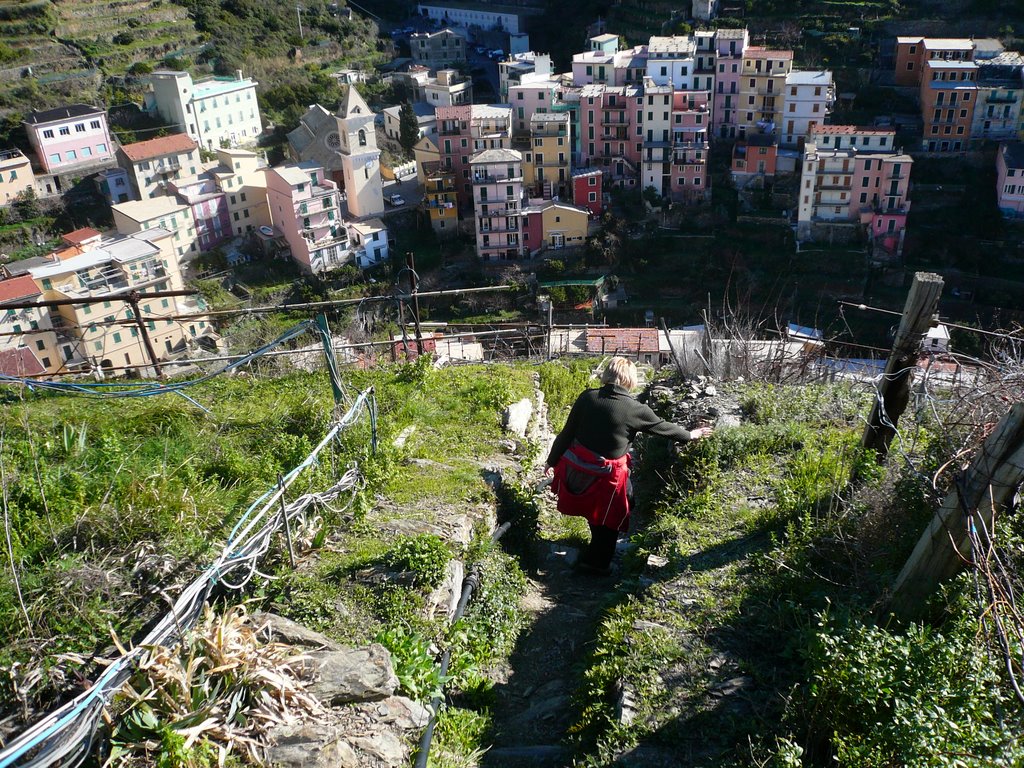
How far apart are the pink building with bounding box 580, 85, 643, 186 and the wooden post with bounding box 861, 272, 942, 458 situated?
1159 inches

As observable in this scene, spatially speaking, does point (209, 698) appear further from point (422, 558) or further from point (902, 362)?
point (902, 362)

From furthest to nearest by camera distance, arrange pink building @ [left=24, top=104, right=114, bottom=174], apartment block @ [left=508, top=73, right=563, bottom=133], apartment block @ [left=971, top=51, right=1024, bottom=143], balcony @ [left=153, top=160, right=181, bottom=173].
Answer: apartment block @ [left=508, top=73, right=563, bottom=133]
balcony @ [left=153, top=160, right=181, bottom=173]
pink building @ [left=24, top=104, right=114, bottom=174]
apartment block @ [left=971, top=51, right=1024, bottom=143]

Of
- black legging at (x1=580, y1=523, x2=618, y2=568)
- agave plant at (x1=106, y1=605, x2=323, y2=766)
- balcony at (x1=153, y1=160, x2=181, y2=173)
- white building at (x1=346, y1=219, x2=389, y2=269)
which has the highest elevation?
agave plant at (x1=106, y1=605, x2=323, y2=766)

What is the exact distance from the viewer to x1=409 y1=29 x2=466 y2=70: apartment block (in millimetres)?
45300

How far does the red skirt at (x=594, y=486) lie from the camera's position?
4.60 meters

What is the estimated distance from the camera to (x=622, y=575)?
189 inches

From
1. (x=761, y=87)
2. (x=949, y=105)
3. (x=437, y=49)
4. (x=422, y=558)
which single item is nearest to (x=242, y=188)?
(x=437, y=49)

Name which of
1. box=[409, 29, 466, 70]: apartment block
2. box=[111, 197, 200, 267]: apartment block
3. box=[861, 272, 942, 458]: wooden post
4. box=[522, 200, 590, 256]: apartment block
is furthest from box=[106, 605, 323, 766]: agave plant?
box=[409, 29, 466, 70]: apartment block

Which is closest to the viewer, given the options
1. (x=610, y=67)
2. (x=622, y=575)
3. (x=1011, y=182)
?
(x=622, y=575)

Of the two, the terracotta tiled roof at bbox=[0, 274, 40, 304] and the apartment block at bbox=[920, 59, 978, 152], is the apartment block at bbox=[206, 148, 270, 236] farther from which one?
the apartment block at bbox=[920, 59, 978, 152]

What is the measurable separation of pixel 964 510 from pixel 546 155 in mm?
30680

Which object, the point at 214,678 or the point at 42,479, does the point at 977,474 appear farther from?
the point at 42,479

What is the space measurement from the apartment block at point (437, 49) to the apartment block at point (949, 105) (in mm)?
25028

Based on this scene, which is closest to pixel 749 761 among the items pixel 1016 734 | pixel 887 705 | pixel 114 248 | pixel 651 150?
pixel 887 705
